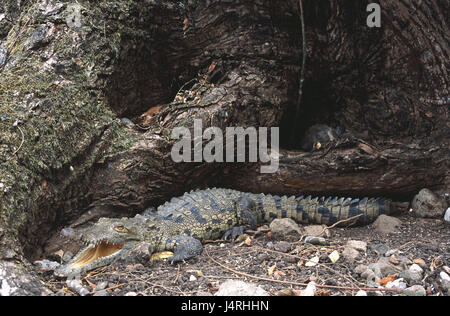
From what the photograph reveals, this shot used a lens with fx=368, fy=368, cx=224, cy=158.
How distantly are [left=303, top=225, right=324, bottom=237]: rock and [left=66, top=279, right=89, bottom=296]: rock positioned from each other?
2.18 meters

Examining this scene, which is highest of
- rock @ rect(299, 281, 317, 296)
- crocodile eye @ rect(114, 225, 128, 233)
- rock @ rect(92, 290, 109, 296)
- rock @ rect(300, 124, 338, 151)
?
rock @ rect(300, 124, 338, 151)

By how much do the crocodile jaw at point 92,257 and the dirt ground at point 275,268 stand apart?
0.21ft

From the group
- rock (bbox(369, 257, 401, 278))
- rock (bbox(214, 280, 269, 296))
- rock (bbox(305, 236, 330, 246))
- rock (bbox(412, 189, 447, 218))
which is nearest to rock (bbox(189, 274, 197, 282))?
rock (bbox(214, 280, 269, 296))

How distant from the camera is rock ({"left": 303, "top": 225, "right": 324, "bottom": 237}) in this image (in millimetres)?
3819

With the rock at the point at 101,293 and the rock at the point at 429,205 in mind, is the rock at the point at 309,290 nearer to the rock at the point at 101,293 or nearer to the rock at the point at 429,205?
the rock at the point at 101,293

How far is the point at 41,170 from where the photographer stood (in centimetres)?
310

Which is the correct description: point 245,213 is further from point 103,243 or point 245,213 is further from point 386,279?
point 386,279

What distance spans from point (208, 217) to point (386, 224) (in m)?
1.88

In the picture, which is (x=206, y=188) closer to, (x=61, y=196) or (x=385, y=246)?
(x=61, y=196)

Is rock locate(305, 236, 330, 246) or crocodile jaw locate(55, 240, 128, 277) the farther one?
rock locate(305, 236, 330, 246)

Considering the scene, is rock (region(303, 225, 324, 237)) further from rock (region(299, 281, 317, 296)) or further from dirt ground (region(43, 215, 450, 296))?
rock (region(299, 281, 317, 296))

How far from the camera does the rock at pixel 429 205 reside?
3.97 metres

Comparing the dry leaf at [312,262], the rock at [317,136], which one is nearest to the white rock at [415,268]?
the dry leaf at [312,262]

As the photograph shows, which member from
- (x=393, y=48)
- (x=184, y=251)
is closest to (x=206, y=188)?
(x=184, y=251)
